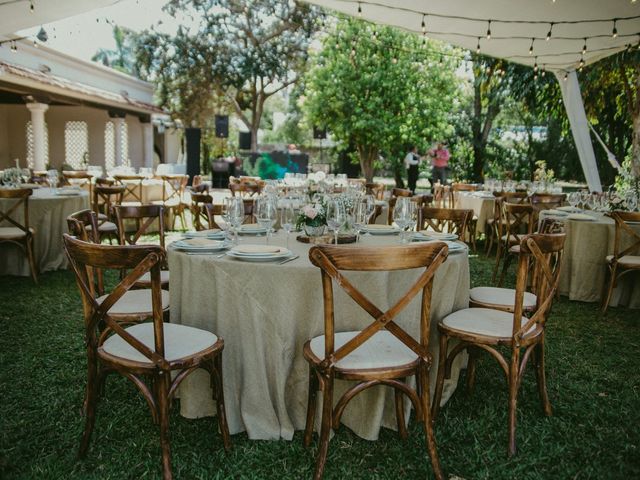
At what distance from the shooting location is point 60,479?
2305mm

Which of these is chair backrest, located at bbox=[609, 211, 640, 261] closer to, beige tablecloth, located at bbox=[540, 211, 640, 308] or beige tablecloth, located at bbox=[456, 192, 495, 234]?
beige tablecloth, located at bbox=[540, 211, 640, 308]

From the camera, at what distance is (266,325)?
2.56 meters

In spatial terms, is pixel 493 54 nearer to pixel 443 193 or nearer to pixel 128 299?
pixel 443 193

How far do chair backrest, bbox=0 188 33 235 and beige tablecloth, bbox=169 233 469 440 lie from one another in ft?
10.9

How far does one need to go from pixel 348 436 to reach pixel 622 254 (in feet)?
10.6

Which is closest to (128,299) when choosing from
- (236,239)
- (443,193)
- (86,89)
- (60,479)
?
(236,239)

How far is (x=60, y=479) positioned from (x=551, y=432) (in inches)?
89.8

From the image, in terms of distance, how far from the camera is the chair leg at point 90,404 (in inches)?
95.7

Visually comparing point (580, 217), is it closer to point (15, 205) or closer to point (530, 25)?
point (530, 25)

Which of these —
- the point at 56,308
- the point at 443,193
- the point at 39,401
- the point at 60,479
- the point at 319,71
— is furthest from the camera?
the point at 319,71

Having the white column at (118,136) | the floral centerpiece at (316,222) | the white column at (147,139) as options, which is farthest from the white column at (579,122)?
the white column at (147,139)

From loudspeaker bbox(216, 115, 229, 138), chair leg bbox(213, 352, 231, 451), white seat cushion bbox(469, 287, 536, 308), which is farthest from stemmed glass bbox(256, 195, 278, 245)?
loudspeaker bbox(216, 115, 229, 138)

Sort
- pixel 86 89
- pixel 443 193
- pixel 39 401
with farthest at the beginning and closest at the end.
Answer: pixel 86 89
pixel 443 193
pixel 39 401

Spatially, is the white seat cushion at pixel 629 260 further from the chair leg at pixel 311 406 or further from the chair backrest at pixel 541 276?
the chair leg at pixel 311 406
